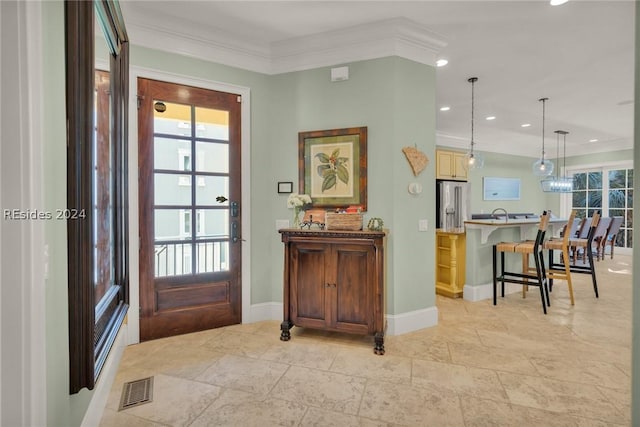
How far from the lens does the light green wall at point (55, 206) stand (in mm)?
1126

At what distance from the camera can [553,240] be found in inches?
173

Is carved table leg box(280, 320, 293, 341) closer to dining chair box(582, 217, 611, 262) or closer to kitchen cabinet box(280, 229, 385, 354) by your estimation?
kitchen cabinet box(280, 229, 385, 354)

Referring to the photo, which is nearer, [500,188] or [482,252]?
[482,252]

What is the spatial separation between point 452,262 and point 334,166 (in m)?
2.24

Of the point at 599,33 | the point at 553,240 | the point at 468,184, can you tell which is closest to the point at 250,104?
the point at 599,33

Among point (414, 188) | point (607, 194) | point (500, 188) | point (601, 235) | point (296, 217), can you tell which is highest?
point (500, 188)

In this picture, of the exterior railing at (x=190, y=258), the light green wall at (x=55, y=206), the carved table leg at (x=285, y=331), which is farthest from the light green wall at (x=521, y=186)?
the light green wall at (x=55, y=206)

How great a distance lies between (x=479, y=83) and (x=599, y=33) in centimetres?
136

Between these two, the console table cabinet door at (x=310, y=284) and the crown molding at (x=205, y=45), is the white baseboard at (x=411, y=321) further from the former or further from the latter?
the crown molding at (x=205, y=45)

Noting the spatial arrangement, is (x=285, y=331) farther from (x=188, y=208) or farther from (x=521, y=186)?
(x=521, y=186)

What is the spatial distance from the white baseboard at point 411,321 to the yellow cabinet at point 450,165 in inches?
159

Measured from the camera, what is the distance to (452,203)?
6770 millimetres

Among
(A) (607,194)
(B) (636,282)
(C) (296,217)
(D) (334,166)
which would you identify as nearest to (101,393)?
(C) (296,217)

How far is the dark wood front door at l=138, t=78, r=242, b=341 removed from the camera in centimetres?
297
